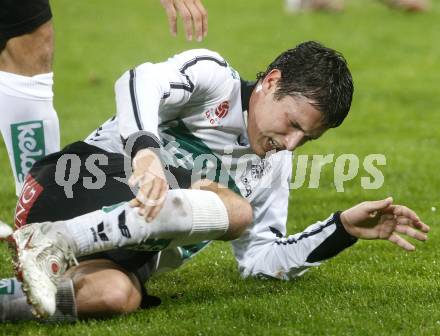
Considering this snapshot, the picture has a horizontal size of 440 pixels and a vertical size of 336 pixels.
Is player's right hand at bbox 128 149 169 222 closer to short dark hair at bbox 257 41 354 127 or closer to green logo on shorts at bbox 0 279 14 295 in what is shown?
green logo on shorts at bbox 0 279 14 295

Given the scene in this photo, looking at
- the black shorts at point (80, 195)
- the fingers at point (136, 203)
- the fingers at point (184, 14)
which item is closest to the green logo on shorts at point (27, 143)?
the black shorts at point (80, 195)

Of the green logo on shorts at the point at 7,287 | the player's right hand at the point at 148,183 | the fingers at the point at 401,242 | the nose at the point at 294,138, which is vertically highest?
the player's right hand at the point at 148,183

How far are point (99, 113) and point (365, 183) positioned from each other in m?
4.22

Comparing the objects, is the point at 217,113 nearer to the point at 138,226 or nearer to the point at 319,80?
the point at 319,80

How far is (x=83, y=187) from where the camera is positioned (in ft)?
14.0

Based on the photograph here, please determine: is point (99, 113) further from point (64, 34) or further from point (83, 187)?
point (83, 187)

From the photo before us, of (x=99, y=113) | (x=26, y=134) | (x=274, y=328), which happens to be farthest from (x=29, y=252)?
(x=99, y=113)

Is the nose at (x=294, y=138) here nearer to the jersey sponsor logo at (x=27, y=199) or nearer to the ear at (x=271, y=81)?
the ear at (x=271, y=81)

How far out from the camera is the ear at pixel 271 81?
434 cm

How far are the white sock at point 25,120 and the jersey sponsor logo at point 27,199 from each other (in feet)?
2.22

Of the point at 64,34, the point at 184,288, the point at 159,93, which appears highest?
the point at 159,93

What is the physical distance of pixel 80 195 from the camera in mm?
4246

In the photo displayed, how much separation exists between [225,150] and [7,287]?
118cm

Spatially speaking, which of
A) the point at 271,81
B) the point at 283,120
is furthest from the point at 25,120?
the point at 283,120
